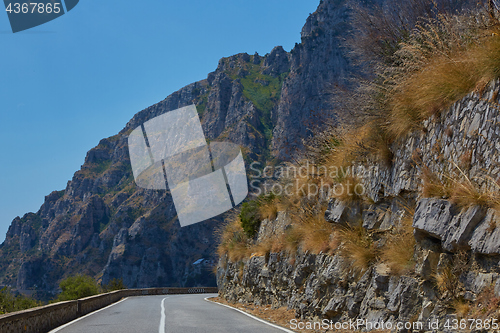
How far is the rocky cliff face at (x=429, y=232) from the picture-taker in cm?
563

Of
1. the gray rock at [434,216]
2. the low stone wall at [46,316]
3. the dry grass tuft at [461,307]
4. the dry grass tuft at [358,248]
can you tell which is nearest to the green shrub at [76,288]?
the low stone wall at [46,316]

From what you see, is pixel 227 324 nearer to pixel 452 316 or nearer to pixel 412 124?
pixel 452 316

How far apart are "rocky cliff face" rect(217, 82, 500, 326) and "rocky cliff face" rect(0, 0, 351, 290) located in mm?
90442

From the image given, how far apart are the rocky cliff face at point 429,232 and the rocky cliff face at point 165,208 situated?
9044 cm

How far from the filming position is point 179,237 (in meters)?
131

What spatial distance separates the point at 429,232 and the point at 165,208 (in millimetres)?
136699

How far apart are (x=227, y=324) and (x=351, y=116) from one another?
7.17 metres

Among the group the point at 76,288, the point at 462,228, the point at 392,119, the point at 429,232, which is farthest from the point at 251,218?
the point at 76,288

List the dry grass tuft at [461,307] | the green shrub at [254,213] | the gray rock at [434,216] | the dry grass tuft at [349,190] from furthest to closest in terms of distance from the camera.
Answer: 1. the green shrub at [254,213]
2. the dry grass tuft at [349,190]
3. the gray rock at [434,216]
4. the dry grass tuft at [461,307]

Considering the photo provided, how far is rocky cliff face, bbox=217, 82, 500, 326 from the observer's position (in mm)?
5629

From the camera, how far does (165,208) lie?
137875 millimetres

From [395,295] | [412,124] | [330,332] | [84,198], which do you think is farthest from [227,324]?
[84,198]

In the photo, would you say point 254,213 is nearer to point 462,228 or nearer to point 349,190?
point 349,190

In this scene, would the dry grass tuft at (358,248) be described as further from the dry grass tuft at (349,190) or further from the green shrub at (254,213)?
the green shrub at (254,213)
